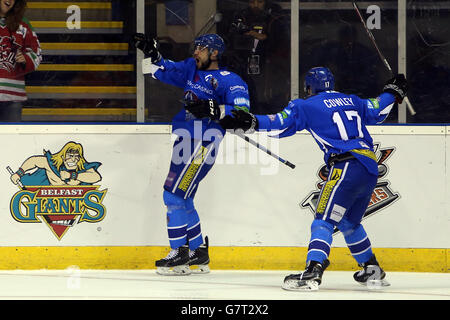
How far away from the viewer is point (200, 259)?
5.84 metres

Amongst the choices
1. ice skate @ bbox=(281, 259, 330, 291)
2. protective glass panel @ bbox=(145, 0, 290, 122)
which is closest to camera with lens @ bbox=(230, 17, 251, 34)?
protective glass panel @ bbox=(145, 0, 290, 122)

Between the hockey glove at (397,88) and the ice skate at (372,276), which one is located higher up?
the hockey glove at (397,88)

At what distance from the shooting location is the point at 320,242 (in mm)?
5000

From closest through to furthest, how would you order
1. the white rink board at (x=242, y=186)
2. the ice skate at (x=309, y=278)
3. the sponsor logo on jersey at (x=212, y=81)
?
the ice skate at (x=309, y=278) < the sponsor logo on jersey at (x=212, y=81) < the white rink board at (x=242, y=186)

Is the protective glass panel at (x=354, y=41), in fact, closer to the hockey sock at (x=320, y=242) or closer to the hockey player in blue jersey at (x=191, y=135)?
the hockey player in blue jersey at (x=191, y=135)

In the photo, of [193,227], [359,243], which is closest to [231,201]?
[193,227]

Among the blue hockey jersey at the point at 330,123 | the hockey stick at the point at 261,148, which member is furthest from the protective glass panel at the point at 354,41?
the blue hockey jersey at the point at 330,123

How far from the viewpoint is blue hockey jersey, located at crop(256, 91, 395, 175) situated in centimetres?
515

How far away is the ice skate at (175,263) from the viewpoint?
5.75 meters

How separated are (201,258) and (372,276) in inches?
41.5

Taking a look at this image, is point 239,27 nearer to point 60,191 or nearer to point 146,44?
point 146,44

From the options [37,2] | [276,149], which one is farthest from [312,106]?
[37,2]

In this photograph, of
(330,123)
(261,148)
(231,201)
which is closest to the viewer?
(330,123)

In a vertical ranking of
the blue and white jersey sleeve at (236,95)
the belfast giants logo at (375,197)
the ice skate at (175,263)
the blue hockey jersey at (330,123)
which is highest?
the blue and white jersey sleeve at (236,95)
